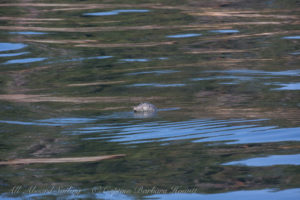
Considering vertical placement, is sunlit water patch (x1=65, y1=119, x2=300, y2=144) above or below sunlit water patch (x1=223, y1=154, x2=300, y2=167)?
below

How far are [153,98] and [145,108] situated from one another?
1047mm

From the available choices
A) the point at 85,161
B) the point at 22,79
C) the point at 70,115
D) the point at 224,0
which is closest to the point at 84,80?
the point at 22,79

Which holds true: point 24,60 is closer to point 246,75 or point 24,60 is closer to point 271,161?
point 246,75

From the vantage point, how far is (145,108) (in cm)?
761

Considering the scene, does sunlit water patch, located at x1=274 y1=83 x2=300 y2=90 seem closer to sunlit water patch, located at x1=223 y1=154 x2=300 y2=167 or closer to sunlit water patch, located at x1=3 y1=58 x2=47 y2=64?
sunlit water patch, located at x1=223 y1=154 x2=300 y2=167

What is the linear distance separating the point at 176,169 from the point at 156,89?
3.52 m

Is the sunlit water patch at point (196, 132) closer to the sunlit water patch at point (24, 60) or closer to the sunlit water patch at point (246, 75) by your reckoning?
the sunlit water patch at point (246, 75)

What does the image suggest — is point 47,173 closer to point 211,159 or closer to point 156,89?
point 211,159

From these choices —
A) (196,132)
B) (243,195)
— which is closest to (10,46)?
(196,132)

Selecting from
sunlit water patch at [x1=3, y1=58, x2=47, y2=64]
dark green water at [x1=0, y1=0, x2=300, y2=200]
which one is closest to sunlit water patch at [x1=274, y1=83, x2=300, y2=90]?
dark green water at [x1=0, y1=0, x2=300, y2=200]

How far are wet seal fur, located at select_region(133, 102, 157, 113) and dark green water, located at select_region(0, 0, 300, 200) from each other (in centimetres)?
9

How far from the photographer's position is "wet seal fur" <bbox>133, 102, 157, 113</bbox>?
7598mm

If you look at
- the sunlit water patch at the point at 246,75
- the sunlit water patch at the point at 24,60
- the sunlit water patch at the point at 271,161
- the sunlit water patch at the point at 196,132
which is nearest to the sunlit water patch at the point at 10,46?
the sunlit water patch at the point at 24,60

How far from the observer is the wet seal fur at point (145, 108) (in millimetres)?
7598
